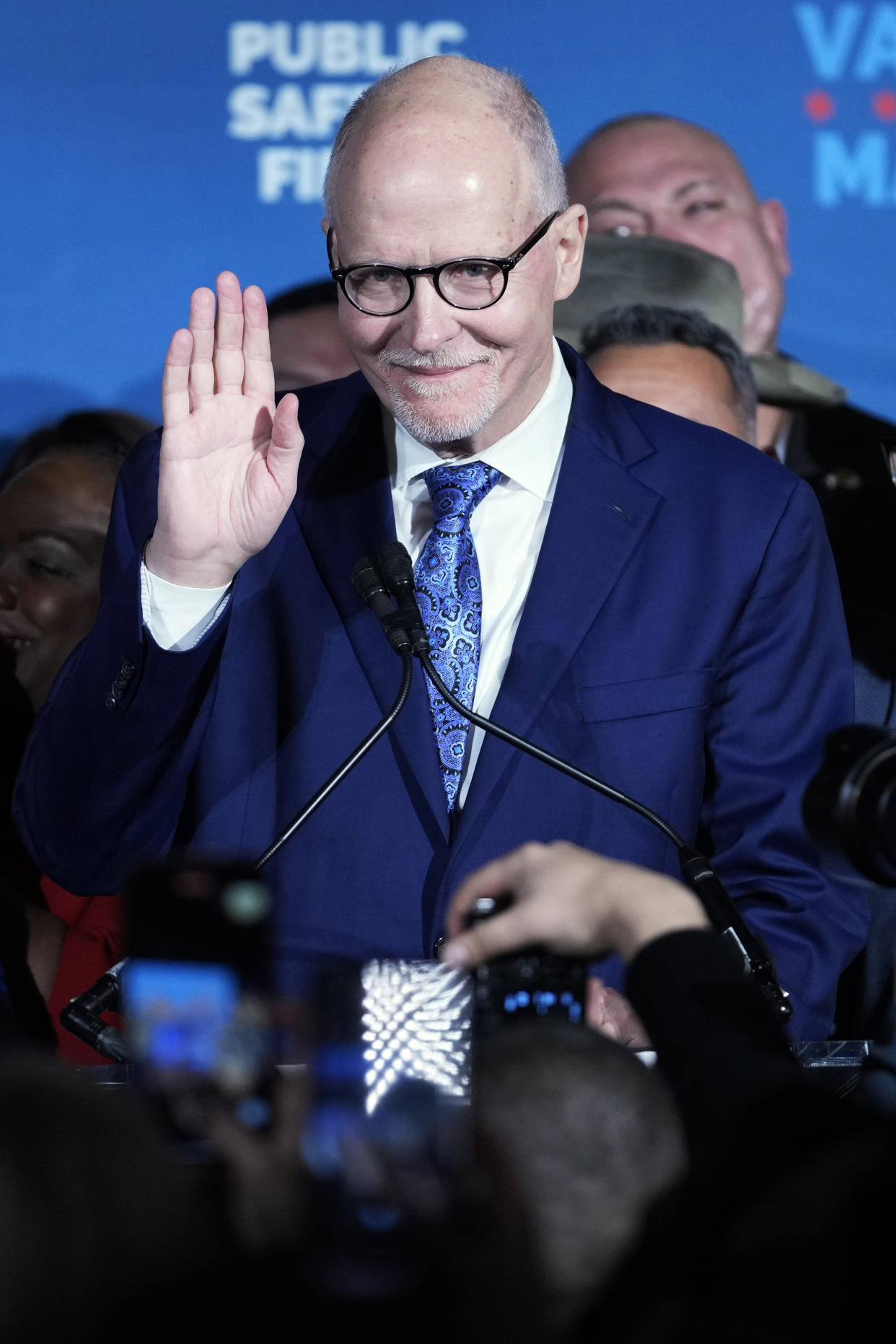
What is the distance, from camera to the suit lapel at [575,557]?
1.75 m

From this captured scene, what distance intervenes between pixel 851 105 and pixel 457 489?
1.48 meters

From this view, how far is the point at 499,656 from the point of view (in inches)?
72.6

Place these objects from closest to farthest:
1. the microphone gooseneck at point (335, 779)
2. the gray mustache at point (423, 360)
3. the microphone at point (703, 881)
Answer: the microphone at point (703, 881) < the microphone gooseneck at point (335, 779) < the gray mustache at point (423, 360)

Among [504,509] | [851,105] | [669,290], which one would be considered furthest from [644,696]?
[851,105]

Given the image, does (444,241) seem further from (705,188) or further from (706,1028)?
(705,188)

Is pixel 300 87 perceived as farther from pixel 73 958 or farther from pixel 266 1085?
pixel 266 1085

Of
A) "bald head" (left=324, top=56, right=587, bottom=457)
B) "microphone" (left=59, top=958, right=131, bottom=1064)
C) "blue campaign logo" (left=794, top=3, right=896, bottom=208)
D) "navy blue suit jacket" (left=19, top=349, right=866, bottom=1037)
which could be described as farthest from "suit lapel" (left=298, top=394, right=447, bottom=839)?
"blue campaign logo" (left=794, top=3, right=896, bottom=208)

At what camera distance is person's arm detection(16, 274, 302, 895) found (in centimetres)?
166

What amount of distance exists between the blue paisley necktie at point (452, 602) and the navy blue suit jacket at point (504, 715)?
38 millimetres

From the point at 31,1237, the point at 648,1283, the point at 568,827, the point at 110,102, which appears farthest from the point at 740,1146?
the point at 110,102

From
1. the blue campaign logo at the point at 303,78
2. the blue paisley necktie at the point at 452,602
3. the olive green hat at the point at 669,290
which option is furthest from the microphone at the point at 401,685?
the blue campaign logo at the point at 303,78

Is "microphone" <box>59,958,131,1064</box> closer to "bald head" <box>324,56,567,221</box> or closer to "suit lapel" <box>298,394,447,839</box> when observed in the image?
"suit lapel" <box>298,394,447,839</box>

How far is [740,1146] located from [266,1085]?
1.02 ft

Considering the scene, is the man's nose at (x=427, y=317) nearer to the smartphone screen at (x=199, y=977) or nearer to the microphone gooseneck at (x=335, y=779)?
the microphone gooseneck at (x=335, y=779)
